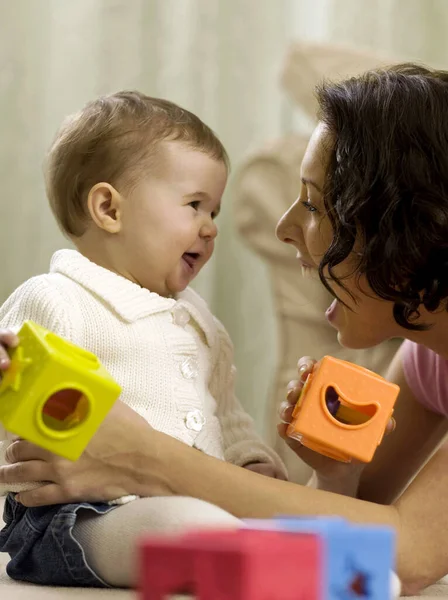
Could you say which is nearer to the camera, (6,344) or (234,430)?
(6,344)

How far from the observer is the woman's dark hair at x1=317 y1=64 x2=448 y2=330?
3.74 feet

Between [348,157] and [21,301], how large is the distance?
1.54 ft

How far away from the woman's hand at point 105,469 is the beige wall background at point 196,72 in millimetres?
1329

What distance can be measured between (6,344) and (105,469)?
0.24 metres

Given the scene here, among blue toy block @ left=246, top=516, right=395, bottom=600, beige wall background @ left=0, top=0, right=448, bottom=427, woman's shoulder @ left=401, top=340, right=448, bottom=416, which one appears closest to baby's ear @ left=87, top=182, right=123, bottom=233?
woman's shoulder @ left=401, top=340, right=448, bottom=416

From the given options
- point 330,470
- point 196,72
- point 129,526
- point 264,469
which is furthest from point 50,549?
point 196,72

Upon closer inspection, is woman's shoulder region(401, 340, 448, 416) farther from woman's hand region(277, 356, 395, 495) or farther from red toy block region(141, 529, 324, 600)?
red toy block region(141, 529, 324, 600)

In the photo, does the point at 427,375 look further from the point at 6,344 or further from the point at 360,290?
the point at 6,344

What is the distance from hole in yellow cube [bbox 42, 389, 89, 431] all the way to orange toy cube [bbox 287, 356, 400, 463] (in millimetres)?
266

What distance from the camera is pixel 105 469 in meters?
1.07

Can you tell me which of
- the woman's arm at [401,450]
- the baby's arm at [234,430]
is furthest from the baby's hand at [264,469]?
the woman's arm at [401,450]

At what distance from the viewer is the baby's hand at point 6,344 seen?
900mm

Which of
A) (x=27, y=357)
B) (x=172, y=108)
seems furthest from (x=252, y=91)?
(x=27, y=357)

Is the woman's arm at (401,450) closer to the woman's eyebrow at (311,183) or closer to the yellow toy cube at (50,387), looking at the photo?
the woman's eyebrow at (311,183)
